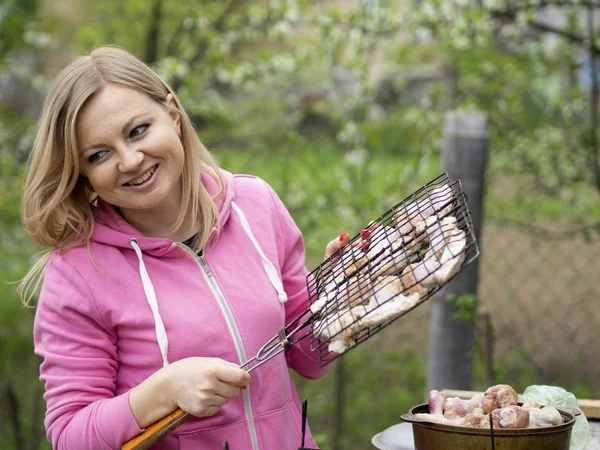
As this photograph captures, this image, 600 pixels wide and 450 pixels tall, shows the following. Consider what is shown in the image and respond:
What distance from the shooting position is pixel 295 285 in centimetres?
245

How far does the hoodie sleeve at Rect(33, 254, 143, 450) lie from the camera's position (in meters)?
2.02

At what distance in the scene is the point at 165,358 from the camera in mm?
2068

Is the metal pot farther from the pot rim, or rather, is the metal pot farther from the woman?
the woman

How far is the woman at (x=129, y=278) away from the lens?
2.07m

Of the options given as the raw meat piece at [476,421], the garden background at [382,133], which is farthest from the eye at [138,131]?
the garden background at [382,133]

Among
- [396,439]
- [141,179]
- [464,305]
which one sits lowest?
[396,439]

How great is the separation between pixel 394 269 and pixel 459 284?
4.93ft

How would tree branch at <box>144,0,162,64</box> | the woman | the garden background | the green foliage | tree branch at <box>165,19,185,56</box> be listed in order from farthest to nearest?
tree branch at <box>165,19,185,56</box>, tree branch at <box>144,0,162,64</box>, the garden background, the green foliage, the woman

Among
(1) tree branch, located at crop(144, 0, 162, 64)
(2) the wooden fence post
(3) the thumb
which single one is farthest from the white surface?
(1) tree branch, located at crop(144, 0, 162, 64)

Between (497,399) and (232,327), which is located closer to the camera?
(497,399)

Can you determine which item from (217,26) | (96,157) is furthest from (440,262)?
(217,26)

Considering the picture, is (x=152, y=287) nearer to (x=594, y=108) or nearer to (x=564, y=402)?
(x=564, y=402)

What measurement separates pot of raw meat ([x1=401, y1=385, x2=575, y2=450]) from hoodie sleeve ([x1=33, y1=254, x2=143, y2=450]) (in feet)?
2.43

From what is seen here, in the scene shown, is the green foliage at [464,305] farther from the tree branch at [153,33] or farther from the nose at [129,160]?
the tree branch at [153,33]
